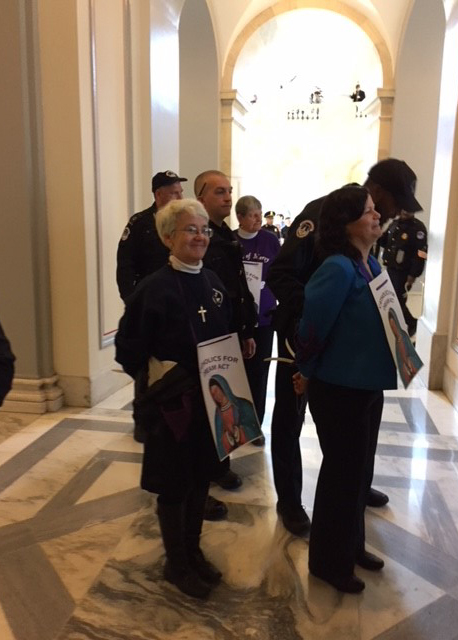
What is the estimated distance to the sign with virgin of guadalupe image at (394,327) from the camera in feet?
6.34

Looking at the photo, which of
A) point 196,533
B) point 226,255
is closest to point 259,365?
point 226,255

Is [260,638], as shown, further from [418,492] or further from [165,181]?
[165,181]

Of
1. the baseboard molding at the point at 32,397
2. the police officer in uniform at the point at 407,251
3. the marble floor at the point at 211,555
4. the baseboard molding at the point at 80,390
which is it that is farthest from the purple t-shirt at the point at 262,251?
the police officer in uniform at the point at 407,251

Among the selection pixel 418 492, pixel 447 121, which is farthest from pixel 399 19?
pixel 418 492

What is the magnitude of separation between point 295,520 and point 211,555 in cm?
44

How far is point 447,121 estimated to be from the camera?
4812mm

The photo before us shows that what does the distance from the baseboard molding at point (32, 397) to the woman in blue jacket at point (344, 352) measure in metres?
2.66

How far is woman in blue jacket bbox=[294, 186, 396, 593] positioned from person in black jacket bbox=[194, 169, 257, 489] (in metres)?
0.85

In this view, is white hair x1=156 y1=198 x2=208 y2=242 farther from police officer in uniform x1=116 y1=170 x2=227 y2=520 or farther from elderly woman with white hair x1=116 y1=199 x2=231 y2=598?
police officer in uniform x1=116 y1=170 x2=227 y2=520

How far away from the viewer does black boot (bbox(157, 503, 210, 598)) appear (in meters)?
2.09

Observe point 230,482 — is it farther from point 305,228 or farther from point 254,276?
point 305,228

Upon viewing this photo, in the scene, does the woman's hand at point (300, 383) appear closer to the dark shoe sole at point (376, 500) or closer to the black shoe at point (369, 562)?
the black shoe at point (369, 562)

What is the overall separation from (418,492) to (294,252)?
1.63 meters

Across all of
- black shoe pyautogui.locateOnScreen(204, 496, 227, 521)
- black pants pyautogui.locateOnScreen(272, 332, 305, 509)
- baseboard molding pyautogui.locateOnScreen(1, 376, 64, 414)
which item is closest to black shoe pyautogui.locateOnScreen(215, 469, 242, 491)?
black shoe pyautogui.locateOnScreen(204, 496, 227, 521)
